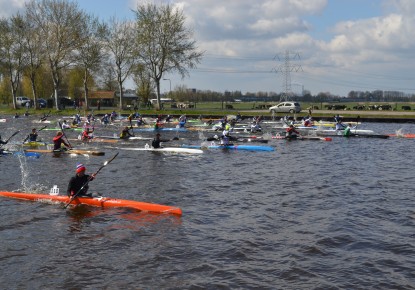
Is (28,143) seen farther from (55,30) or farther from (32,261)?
(55,30)

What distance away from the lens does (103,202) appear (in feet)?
54.6

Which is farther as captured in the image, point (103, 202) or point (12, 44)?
point (12, 44)

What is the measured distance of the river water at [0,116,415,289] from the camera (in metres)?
11.0

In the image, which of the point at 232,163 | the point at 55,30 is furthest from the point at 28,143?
the point at 55,30

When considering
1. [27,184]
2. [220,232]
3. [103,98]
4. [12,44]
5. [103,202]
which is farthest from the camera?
[103,98]

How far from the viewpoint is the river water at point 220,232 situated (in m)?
11.0

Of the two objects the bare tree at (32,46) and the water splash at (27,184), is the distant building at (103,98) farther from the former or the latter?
the water splash at (27,184)

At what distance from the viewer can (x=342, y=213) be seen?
1628 centimetres

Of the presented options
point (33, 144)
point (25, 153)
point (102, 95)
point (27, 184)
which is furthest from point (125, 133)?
point (102, 95)

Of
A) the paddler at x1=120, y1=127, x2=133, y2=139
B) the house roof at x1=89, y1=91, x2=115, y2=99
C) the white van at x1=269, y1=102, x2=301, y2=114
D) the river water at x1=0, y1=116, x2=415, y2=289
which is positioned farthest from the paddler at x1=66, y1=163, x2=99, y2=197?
the house roof at x1=89, y1=91, x2=115, y2=99

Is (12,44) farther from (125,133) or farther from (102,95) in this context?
(125,133)

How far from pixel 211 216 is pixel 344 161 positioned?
15.0 meters

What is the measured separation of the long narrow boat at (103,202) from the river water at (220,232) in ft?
0.95

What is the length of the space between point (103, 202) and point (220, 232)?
4872 millimetres
